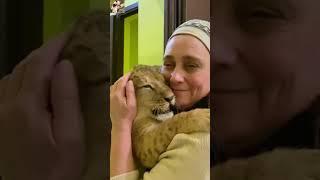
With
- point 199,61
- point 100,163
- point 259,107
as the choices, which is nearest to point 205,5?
point 199,61

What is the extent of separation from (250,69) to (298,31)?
0.09 m

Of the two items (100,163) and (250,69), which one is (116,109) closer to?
(100,163)

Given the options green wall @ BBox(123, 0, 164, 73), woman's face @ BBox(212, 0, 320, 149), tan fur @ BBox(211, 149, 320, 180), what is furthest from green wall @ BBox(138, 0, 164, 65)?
tan fur @ BBox(211, 149, 320, 180)

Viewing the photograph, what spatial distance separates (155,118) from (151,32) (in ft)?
0.52

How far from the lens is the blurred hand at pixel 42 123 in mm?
761

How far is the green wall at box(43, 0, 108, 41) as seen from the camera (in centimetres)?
79

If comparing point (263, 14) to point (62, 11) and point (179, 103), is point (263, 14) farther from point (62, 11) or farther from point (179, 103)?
point (62, 11)

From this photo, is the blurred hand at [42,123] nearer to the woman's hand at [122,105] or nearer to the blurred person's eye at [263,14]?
the woman's hand at [122,105]

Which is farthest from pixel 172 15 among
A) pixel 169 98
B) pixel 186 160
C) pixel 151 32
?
pixel 186 160

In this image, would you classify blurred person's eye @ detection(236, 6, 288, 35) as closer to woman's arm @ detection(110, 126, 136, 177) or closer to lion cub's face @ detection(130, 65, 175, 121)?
lion cub's face @ detection(130, 65, 175, 121)

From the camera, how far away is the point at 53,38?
790 mm

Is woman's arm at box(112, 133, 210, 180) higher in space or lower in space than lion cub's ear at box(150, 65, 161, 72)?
lower

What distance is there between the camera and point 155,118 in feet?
2.65

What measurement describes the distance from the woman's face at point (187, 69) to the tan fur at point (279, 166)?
14 centimetres
